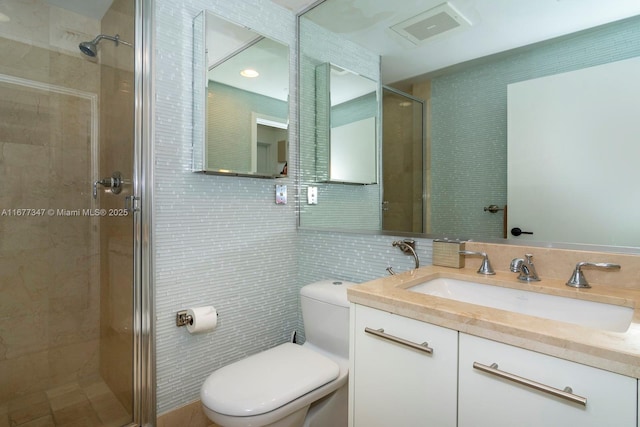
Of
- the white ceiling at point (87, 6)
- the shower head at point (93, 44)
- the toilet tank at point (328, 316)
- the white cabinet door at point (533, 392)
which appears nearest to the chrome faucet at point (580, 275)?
the white cabinet door at point (533, 392)

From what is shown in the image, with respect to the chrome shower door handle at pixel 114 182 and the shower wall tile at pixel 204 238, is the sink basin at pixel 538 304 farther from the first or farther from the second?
the chrome shower door handle at pixel 114 182

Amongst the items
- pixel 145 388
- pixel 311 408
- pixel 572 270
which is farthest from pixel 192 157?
pixel 572 270

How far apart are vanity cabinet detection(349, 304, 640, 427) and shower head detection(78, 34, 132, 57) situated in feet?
5.13

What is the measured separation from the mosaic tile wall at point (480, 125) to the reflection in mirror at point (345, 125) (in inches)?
15.0

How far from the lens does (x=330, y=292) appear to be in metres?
1.53

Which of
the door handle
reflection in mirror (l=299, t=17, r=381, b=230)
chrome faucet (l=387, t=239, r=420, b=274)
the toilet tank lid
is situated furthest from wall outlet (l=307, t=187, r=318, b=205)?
the door handle

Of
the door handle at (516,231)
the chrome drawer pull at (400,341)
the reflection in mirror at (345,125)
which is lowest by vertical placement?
the chrome drawer pull at (400,341)

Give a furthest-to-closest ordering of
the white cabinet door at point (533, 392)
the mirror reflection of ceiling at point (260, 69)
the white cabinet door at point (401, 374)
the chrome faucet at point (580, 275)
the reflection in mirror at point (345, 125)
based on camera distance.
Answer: the reflection in mirror at point (345, 125), the mirror reflection of ceiling at point (260, 69), the chrome faucet at point (580, 275), the white cabinet door at point (401, 374), the white cabinet door at point (533, 392)

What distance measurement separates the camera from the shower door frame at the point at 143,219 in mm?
1415

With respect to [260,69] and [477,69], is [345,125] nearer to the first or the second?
[260,69]

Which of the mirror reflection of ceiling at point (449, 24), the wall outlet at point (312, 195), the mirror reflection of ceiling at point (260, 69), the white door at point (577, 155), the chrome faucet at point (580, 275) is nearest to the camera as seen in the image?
the chrome faucet at point (580, 275)

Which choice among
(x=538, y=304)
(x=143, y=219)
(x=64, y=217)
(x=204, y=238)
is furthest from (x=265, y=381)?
(x=64, y=217)

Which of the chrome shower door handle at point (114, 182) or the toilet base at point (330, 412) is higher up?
the chrome shower door handle at point (114, 182)

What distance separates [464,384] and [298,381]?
26.0 inches
